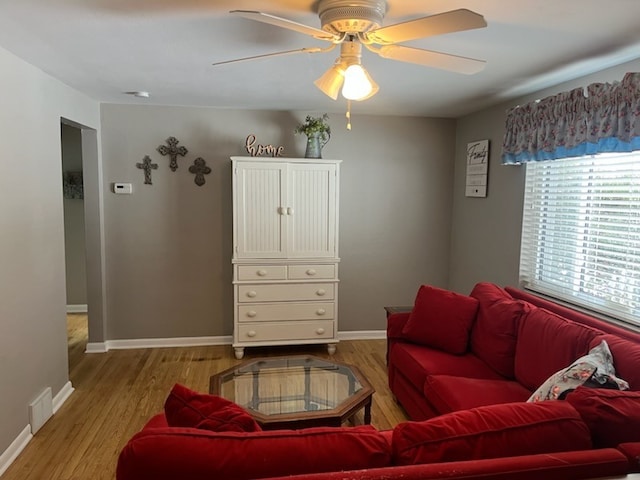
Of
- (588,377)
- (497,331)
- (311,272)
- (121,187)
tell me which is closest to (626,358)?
(588,377)

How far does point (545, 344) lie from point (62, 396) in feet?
10.6

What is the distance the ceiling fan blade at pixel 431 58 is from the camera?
6.16 ft

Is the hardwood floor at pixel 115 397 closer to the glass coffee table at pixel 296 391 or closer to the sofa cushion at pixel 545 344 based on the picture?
the glass coffee table at pixel 296 391

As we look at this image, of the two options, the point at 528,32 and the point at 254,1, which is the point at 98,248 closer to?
the point at 254,1

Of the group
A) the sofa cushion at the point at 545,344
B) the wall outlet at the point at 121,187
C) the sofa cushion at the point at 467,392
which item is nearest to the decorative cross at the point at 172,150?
the wall outlet at the point at 121,187

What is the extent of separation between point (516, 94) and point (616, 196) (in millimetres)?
1191

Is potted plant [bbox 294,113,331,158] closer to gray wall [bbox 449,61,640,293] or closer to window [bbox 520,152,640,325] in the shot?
gray wall [bbox 449,61,640,293]

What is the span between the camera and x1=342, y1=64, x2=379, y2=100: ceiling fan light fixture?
5.95 ft

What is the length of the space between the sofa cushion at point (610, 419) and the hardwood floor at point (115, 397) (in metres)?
1.66

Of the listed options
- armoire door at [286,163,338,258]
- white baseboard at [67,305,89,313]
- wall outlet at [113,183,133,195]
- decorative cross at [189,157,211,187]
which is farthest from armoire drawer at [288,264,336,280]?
white baseboard at [67,305,89,313]

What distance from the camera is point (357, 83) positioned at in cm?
184

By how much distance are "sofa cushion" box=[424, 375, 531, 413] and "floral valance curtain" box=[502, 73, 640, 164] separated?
4.69 feet

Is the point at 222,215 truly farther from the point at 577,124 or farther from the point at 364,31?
the point at 577,124

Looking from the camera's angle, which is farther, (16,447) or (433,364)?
(433,364)
